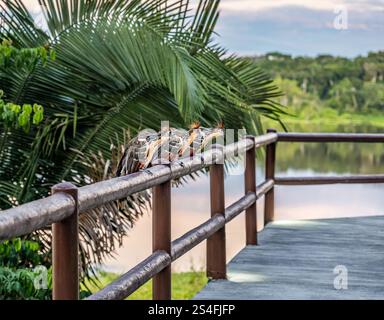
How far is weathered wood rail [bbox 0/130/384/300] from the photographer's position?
2.93 metres

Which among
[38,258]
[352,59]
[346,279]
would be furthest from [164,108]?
[352,59]

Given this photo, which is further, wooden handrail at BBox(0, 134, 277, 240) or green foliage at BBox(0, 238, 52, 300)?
green foliage at BBox(0, 238, 52, 300)

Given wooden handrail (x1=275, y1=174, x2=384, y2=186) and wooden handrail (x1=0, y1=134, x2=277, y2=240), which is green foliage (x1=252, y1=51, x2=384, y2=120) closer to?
wooden handrail (x1=275, y1=174, x2=384, y2=186)

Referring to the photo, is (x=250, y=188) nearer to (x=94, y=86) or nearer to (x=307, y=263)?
(x=307, y=263)

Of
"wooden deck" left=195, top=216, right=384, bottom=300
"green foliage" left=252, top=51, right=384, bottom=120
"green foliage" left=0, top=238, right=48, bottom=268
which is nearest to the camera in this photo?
"wooden deck" left=195, top=216, right=384, bottom=300

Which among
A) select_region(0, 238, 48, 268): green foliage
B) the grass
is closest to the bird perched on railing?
select_region(0, 238, 48, 268): green foliage

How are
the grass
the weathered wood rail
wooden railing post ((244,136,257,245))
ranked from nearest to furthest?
the weathered wood rail, wooden railing post ((244,136,257,245)), the grass

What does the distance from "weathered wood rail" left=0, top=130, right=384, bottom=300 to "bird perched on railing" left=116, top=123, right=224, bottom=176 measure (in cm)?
7

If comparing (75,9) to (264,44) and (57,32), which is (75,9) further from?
(264,44)

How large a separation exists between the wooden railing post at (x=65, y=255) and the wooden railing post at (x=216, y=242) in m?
2.61

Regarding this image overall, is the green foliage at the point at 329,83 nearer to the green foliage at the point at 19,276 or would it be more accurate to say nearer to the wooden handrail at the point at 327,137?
the wooden handrail at the point at 327,137

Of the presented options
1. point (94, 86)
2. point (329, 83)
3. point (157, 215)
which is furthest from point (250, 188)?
point (329, 83)

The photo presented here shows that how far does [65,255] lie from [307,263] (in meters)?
3.43

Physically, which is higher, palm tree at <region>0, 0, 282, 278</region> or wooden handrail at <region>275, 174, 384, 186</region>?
palm tree at <region>0, 0, 282, 278</region>
